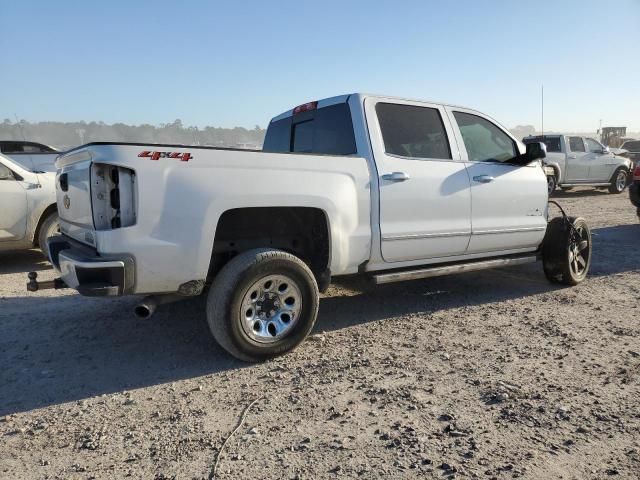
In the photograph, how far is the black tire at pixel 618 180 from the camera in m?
15.7

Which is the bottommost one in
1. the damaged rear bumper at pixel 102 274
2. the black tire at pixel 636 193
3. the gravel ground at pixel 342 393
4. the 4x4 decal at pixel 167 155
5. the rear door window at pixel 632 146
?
the gravel ground at pixel 342 393

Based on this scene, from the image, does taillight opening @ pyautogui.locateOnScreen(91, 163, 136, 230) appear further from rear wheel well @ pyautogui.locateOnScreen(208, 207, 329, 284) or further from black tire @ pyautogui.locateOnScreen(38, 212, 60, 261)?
black tire @ pyautogui.locateOnScreen(38, 212, 60, 261)

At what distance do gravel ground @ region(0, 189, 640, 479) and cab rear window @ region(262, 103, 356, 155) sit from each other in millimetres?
1563

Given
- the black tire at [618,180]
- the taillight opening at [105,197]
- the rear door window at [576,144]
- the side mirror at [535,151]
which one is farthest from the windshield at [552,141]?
the taillight opening at [105,197]

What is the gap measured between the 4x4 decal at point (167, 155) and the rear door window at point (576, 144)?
14.5 metres

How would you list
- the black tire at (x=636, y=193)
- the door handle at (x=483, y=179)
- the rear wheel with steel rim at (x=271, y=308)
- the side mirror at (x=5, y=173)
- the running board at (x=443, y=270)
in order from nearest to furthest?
the rear wheel with steel rim at (x=271, y=308)
the running board at (x=443, y=270)
the door handle at (x=483, y=179)
the side mirror at (x=5, y=173)
the black tire at (x=636, y=193)

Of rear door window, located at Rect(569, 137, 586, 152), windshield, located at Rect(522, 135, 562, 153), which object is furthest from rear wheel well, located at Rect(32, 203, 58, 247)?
rear door window, located at Rect(569, 137, 586, 152)

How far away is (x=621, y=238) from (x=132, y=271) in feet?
27.1

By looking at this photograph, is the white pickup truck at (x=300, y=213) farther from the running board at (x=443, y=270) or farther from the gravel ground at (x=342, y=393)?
Answer: the gravel ground at (x=342, y=393)

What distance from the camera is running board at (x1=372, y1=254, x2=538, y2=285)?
3922mm

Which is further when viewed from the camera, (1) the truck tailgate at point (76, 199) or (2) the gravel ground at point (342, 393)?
(1) the truck tailgate at point (76, 199)

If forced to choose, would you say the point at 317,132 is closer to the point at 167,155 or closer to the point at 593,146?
the point at 167,155

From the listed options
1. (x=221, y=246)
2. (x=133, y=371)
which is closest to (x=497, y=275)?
(x=221, y=246)

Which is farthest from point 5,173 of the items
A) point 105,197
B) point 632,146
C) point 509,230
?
point 632,146
